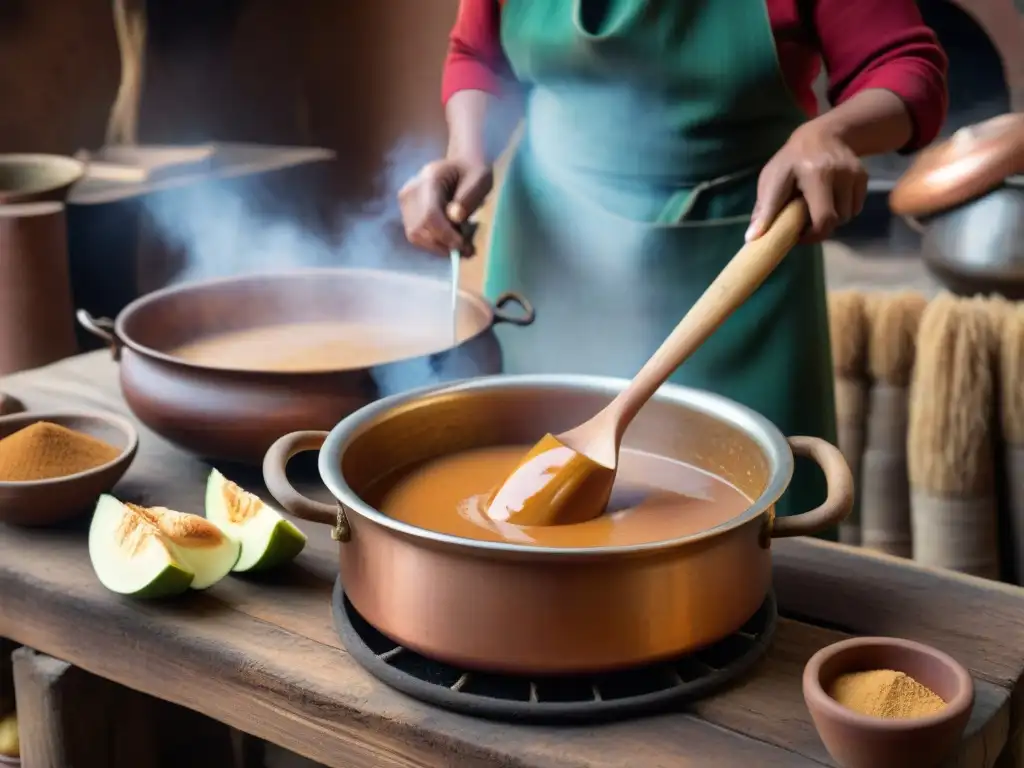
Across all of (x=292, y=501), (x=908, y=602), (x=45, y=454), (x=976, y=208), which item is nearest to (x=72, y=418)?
(x=45, y=454)

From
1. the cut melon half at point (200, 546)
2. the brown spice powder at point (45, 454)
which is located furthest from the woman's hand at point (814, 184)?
the brown spice powder at point (45, 454)

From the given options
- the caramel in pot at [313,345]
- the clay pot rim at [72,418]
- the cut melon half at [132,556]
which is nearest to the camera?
the cut melon half at [132,556]

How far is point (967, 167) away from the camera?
6.38ft

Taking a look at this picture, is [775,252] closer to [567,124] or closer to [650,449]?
[650,449]

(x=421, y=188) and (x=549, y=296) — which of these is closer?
(x=421, y=188)

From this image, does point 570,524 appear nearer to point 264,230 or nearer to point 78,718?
point 78,718

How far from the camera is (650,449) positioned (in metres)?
1.02

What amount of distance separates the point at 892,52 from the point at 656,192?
11.9 inches

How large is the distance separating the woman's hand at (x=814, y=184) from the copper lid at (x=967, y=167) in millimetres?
960

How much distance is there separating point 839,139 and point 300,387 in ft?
1.86

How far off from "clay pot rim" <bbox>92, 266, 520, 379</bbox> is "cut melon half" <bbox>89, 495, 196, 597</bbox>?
0.15m

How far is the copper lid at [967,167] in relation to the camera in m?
1.88

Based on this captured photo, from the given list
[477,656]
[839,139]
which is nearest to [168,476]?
[477,656]

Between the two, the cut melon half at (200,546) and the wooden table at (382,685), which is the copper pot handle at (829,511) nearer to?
the wooden table at (382,685)
